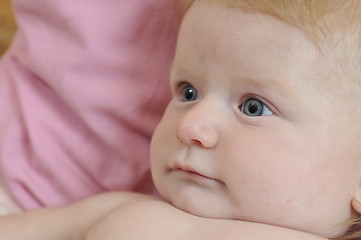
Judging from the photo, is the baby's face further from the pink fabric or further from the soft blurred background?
the soft blurred background

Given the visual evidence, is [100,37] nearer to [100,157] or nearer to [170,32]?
[170,32]

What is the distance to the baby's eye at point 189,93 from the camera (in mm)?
1006

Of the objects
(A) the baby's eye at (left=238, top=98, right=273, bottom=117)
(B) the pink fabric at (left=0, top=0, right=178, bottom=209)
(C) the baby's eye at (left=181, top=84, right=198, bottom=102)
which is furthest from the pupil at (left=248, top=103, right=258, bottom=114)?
(B) the pink fabric at (left=0, top=0, right=178, bottom=209)

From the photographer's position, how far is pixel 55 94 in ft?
4.41

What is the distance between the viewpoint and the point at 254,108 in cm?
91

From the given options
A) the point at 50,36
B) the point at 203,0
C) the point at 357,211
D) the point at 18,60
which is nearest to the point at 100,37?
the point at 50,36

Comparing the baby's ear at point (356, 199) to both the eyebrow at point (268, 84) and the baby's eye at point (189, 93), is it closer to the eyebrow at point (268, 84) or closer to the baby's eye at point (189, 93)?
the eyebrow at point (268, 84)

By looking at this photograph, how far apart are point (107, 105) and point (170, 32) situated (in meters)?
0.21

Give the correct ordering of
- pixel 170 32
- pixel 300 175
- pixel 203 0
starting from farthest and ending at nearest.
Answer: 1. pixel 170 32
2. pixel 203 0
3. pixel 300 175

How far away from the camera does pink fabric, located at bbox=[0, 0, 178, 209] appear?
4.17 ft

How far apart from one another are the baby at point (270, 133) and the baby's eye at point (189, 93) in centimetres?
6

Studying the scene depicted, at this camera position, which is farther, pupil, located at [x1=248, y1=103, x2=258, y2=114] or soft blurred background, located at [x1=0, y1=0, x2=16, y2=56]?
soft blurred background, located at [x1=0, y1=0, x2=16, y2=56]

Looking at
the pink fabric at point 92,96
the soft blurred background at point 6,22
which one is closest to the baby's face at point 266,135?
the pink fabric at point 92,96

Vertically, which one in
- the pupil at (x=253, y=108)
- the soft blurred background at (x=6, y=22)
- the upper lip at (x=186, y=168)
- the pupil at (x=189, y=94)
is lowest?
the upper lip at (x=186, y=168)
